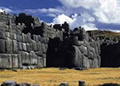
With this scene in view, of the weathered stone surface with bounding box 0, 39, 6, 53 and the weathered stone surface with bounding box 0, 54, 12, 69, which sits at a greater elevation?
the weathered stone surface with bounding box 0, 39, 6, 53

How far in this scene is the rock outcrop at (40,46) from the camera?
43.5 metres

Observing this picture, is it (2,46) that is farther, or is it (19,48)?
(19,48)

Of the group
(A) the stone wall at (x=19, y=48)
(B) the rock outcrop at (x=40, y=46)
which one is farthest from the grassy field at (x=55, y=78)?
(B) the rock outcrop at (x=40, y=46)

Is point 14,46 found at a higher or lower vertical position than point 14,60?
higher

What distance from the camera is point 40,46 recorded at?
171 ft

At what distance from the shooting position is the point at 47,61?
182ft

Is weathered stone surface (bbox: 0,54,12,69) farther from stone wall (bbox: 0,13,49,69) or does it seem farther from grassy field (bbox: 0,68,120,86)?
grassy field (bbox: 0,68,120,86)

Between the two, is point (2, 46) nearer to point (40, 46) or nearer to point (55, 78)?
point (55, 78)

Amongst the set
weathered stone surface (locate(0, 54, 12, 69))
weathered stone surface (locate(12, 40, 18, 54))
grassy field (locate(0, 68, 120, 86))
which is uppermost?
weathered stone surface (locate(12, 40, 18, 54))

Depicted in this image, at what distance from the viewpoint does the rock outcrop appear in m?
43.5

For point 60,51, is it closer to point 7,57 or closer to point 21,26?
point 21,26

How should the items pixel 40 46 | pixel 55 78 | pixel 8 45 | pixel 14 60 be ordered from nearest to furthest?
1. pixel 55 78
2. pixel 8 45
3. pixel 14 60
4. pixel 40 46

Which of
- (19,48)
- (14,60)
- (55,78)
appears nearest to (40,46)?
(19,48)

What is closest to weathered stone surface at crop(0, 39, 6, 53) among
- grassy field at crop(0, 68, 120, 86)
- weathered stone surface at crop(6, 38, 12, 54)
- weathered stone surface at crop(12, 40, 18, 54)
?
weathered stone surface at crop(6, 38, 12, 54)
